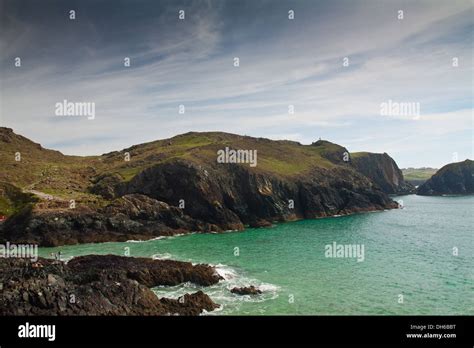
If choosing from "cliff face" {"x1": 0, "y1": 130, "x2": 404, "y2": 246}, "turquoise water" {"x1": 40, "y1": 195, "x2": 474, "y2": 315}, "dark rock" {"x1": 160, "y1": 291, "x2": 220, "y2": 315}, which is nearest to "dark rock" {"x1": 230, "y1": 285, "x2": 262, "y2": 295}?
"turquoise water" {"x1": 40, "y1": 195, "x2": 474, "y2": 315}

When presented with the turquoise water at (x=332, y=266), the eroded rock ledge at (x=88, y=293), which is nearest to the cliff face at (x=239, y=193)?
the turquoise water at (x=332, y=266)

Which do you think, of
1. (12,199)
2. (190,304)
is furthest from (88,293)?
(12,199)

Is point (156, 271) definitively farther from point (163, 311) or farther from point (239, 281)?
point (163, 311)

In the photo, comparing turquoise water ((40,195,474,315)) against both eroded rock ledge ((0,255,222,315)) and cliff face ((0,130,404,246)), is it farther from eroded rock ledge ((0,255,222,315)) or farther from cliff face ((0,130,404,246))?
cliff face ((0,130,404,246))

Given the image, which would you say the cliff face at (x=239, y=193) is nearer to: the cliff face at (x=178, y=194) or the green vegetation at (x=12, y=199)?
the cliff face at (x=178, y=194)
